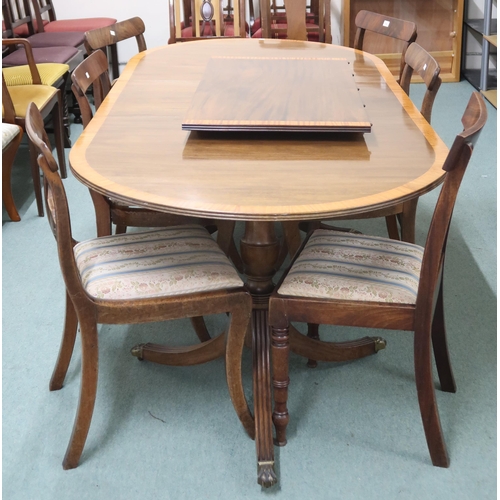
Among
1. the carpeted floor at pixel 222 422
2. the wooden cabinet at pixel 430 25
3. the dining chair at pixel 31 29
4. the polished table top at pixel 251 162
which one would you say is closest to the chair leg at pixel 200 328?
the carpeted floor at pixel 222 422

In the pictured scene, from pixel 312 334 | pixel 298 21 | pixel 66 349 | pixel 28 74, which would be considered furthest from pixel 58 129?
pixel 312 334

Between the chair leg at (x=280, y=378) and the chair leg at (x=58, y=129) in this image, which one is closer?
the chair leg at (x=280, y=378)

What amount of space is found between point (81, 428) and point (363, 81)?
137 cm

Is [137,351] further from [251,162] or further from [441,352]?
[441,352]

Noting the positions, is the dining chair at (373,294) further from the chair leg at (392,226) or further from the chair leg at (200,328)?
the chair leg at (392,226)

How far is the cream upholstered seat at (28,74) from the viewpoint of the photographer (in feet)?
10.9

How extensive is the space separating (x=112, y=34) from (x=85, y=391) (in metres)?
1.46

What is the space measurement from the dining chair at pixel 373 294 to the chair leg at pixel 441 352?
0.24 m

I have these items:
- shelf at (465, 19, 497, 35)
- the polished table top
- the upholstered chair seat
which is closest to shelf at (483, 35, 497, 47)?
shelf at (465, 19, 497, 35)

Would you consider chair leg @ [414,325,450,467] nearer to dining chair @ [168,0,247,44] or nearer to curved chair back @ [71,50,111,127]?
curved chair back @ [71,50,111,127]

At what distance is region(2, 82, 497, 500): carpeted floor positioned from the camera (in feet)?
5.12

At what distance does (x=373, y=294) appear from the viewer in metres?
1.49

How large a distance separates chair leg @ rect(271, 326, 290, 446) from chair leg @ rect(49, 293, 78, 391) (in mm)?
590

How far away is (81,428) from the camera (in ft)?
5.22
